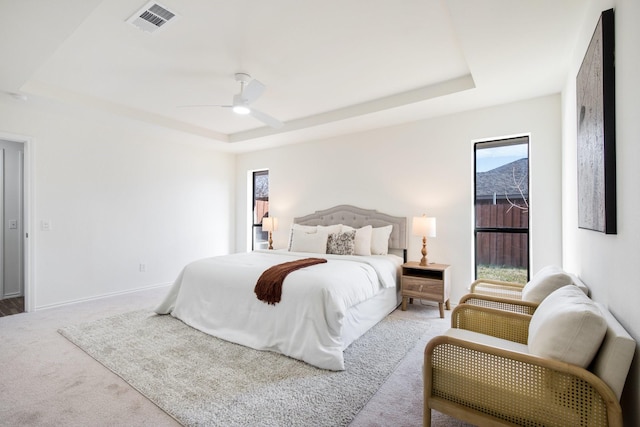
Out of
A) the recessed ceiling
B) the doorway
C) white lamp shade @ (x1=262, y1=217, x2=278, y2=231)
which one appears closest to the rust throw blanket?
the recessed ceiling

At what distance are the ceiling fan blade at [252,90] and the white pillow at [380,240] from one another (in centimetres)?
236

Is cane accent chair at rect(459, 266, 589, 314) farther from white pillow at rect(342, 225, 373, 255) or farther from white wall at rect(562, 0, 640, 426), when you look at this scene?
white pillow at rect(342, 225, 373, 255)

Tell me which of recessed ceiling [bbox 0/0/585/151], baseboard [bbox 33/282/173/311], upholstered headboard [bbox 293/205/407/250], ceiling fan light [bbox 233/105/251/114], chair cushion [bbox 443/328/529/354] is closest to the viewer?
chair cushion [bbox 443/328/529/354]

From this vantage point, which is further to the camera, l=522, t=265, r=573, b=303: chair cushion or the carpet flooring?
l=522, t=265, r=573, b=303: chair cushion

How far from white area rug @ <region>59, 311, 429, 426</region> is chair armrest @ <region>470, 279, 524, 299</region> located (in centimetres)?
75

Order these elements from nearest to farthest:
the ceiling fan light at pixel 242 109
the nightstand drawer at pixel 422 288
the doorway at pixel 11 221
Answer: the ceiling fan light at pixel 242 109 → the nightstand drawer at pixel 422 288 → the doorway at pixel 11 221

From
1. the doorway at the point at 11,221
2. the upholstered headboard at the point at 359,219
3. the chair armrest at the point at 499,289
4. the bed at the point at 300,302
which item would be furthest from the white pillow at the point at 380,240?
the doorway at the point at 11,221

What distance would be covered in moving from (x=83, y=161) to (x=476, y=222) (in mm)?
5374

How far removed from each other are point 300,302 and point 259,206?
398 centimetres

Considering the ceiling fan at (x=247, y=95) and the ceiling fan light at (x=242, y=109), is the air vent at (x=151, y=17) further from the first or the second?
the ceiling fan light at (x=242, y=109)

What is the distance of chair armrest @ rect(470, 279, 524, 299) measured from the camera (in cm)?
266

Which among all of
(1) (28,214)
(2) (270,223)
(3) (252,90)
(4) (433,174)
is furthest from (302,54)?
(1) (28,214)

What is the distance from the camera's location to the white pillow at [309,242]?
14.1ft

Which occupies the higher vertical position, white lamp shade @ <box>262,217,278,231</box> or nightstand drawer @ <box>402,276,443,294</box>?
white lamp shade @ <box>262,217,278,231</box>
